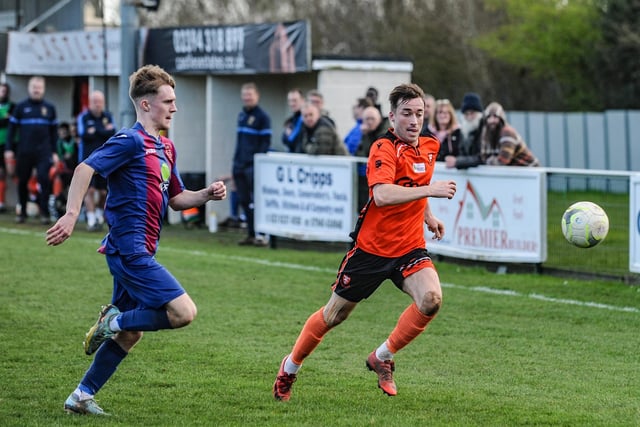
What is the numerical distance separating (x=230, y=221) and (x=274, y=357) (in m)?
10.9

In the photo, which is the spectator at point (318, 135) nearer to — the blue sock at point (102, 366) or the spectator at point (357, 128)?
the spectator at point (357, 128)

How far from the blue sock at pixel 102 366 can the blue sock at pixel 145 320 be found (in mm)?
267

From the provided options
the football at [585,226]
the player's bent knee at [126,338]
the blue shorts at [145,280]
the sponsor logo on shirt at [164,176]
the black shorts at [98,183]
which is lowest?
the player's bent knee at [126,338]

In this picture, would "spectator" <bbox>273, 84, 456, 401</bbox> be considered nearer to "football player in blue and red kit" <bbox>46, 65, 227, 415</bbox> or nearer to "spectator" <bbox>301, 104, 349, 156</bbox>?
"football player in blue and red kit" <bbox>46, 65, 227, 415</bbox>

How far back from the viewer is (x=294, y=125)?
16.7 meters

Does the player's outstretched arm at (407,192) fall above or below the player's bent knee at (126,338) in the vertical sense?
above

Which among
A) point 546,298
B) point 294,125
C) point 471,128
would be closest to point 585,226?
point 546,298

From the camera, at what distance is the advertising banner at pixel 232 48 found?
18047 millimetres

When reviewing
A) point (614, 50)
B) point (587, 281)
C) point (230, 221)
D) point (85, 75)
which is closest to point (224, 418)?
point (587, 281)

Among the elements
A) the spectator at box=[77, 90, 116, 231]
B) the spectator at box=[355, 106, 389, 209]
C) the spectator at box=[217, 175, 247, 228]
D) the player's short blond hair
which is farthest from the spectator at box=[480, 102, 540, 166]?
the player's short blond hair

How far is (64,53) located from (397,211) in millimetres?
16678

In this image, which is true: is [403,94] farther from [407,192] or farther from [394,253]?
[394,253]

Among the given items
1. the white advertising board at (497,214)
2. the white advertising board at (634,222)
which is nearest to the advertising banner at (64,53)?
the white advertising board at (497,214)

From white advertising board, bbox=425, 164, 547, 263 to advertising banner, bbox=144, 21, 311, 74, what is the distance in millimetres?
5079
